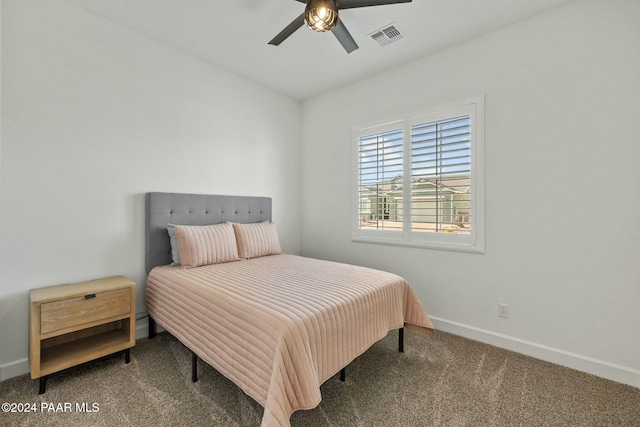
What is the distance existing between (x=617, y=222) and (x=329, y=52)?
268cm

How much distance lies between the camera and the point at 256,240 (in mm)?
2998

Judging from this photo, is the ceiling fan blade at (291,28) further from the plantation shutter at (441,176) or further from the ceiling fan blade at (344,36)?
the plantation shutter at (441,176)

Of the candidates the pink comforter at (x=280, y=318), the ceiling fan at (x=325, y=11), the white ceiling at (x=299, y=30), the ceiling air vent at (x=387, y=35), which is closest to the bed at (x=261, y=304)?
the pink comforter at (x=280, y=318)

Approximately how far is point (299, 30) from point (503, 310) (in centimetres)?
296

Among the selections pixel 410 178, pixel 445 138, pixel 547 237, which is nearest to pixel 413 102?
pixel 445 138

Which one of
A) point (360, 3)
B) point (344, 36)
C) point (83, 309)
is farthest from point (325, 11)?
point (83, 309)

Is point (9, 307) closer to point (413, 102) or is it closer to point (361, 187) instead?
point (361, 187)

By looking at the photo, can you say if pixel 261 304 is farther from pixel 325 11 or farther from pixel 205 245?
pixel 325 11

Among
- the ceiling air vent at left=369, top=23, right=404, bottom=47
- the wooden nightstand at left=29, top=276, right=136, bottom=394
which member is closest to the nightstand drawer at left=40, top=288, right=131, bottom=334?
the wooden nightstand at left=29, top=276, right=136, bottom=394

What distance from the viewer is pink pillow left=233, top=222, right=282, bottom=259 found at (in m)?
2.90

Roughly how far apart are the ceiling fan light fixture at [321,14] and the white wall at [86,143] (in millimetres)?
1766

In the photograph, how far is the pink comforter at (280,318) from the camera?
1.33 meters

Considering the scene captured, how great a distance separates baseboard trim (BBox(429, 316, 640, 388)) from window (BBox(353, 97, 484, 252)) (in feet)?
2.42

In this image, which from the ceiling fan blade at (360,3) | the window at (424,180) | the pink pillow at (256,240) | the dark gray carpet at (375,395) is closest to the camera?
the dark gray carpet at (375,395)
